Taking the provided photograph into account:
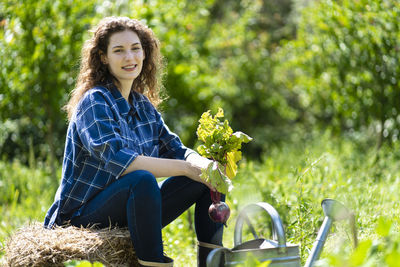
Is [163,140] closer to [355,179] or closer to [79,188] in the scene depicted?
[79,188]

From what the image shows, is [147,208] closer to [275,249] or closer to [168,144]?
[275,249]

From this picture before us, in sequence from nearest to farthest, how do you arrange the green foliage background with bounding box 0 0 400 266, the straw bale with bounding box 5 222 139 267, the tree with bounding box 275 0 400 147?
the straw bale with bounding box 5 222 139 267 → the green foliage background with bounding box 0 0 400 266 → the tree with bounding box 275 0 400 147

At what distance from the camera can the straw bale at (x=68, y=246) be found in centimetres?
191

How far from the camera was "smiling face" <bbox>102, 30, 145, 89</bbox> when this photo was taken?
2320mm

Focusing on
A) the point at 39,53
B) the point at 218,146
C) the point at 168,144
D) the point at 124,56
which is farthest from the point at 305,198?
the point at 39,53

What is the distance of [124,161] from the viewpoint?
2.00 m

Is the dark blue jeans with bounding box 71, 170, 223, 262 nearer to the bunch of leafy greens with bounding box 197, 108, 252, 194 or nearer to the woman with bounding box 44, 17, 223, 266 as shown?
the woman with bounding box 44, 17, 223, 266

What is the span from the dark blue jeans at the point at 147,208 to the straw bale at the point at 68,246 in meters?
0.08

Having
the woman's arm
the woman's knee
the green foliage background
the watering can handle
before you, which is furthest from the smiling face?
the green foliage background

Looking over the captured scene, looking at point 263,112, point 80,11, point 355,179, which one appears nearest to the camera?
point 355,179

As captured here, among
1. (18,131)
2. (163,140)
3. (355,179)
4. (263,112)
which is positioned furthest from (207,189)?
(263,112)

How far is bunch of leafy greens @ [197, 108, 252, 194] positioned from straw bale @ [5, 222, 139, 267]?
43 cm

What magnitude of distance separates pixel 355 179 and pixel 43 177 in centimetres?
265

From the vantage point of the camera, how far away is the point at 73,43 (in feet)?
14.5
